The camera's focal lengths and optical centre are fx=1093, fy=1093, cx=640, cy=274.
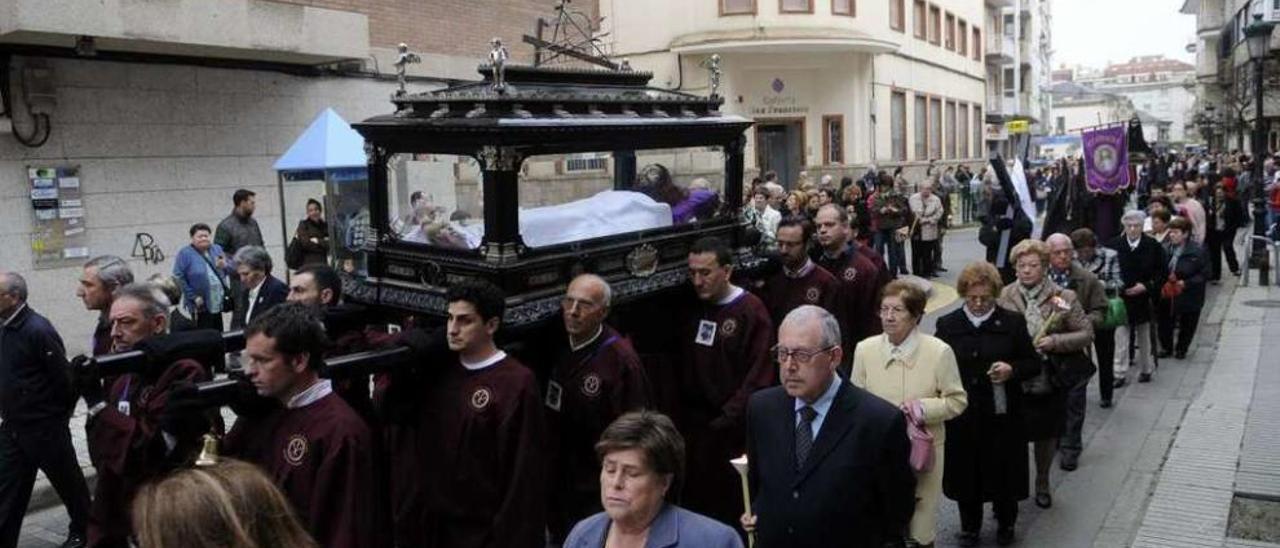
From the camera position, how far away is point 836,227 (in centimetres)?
787

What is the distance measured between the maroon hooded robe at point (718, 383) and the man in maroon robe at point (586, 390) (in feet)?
2.97

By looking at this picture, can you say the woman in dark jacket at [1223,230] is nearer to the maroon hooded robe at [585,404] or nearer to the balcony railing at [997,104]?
→ the maroon hooded robe at [585,404]

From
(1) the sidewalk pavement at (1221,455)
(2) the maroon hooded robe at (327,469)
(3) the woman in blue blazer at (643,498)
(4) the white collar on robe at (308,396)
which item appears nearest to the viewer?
(3) the woman in blue blazer at (643,498)

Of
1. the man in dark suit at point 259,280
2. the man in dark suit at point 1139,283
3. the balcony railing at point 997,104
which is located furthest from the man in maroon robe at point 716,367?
the balcony railing at point 997,104

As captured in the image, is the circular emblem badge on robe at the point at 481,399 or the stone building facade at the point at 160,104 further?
the stone building facade at the point at 160,104

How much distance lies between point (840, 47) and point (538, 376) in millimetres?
21869

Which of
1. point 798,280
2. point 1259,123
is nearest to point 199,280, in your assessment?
point 798,280

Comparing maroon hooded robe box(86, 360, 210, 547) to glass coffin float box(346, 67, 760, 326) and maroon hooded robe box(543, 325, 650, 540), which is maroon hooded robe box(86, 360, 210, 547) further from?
maroon hooded robe box(543, 325, 650, 540)

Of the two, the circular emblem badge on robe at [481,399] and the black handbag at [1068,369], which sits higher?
the circular emblem badge on robe at [481,399]

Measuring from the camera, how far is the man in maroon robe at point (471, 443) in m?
4.55

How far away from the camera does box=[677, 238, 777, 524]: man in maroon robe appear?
614 cm

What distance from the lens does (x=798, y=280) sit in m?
7.33

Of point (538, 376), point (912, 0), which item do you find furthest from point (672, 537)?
point (912, 0)

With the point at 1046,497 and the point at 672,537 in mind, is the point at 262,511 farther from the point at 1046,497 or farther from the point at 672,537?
the point at 1046,497
